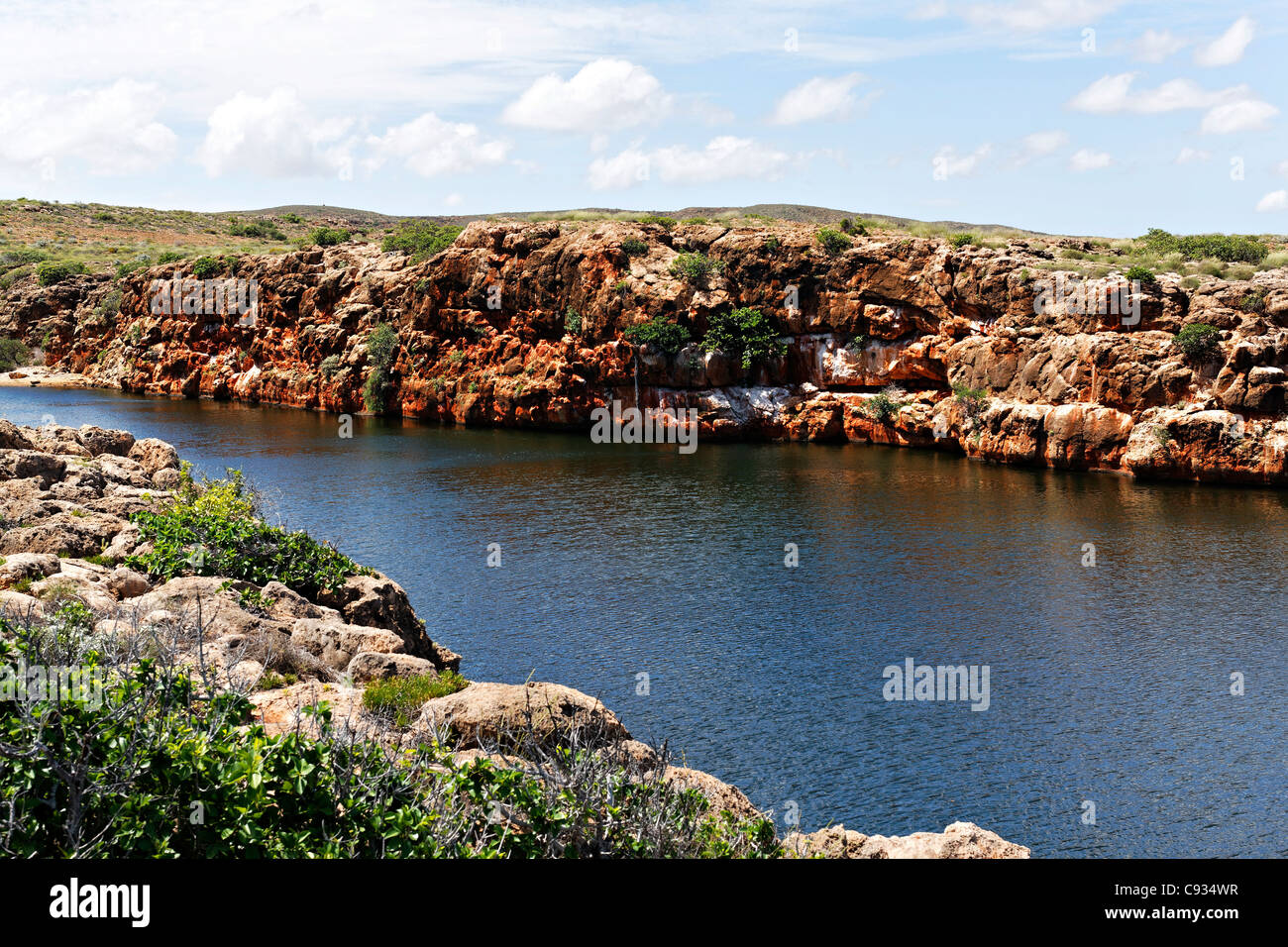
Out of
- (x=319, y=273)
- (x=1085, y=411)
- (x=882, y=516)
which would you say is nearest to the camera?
(x=882, y=516)

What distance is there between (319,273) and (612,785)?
317 ft

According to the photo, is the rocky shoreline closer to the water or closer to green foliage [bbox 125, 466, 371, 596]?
green foliage [bbox 125, 466, 371, 596]

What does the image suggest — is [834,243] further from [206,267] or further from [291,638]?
[206,267]

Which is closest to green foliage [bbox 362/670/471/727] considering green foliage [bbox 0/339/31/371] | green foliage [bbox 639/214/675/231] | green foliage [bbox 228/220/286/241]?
green foliage [bbox 639/214/675/231]

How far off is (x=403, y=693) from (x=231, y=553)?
8.66 m

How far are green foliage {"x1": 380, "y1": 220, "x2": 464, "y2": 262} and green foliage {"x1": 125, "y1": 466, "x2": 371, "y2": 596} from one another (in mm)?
68845

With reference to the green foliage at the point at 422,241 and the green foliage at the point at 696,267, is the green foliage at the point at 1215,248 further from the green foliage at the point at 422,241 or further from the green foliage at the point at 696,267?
the green foliage at the point at 422,241

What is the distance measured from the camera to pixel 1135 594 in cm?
3438

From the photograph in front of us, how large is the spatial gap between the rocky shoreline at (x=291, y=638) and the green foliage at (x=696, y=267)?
51.6 m

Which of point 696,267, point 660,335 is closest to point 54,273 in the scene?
point 660,335

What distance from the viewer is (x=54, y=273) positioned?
117 meters

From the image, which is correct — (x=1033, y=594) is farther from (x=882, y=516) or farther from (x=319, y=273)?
(x=319, y=273)
